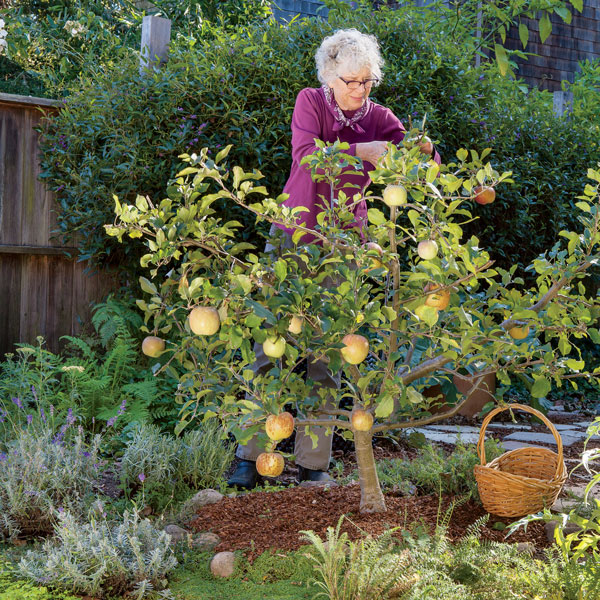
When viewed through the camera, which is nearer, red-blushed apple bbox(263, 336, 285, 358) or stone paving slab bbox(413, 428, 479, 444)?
red-blushed apple bbox(263, 336, 285, 358)

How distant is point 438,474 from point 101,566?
1313 mm

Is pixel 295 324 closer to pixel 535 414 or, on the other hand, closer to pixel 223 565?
pixel 223 565

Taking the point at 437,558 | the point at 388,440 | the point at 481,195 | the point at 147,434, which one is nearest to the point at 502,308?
the point at 481,195

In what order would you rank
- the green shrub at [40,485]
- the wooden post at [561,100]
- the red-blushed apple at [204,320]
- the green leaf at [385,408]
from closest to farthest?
1. the red-blushed apple at [204,320]
2. the green leaf at [385,408]
3. the green shrub at [40,485]
4. the wooden post at [561,100]

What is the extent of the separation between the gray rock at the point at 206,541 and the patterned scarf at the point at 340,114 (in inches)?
68.0

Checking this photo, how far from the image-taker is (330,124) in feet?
10.6

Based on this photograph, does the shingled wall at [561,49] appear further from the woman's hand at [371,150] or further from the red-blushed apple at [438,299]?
the red-blushed apple at [438,299]

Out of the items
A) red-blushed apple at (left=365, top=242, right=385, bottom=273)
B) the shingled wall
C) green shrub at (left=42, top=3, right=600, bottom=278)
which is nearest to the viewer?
red-blushed apple at (left=365, top=242, right=385, bottom=273)

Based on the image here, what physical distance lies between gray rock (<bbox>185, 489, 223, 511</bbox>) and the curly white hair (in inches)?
69.6

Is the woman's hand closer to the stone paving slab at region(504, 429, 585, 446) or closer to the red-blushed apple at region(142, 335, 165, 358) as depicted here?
the red-blushed apple at region(142, 335, 165, 358)

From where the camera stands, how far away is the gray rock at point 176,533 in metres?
2.60

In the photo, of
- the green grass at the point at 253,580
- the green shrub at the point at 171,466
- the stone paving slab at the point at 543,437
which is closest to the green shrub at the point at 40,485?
the green shrub at the point at 171,466

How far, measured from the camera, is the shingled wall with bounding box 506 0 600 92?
10.7 meters

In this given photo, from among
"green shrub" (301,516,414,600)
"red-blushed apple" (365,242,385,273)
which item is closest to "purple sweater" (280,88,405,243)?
"red-blushed apple" (365,242,385,273)
